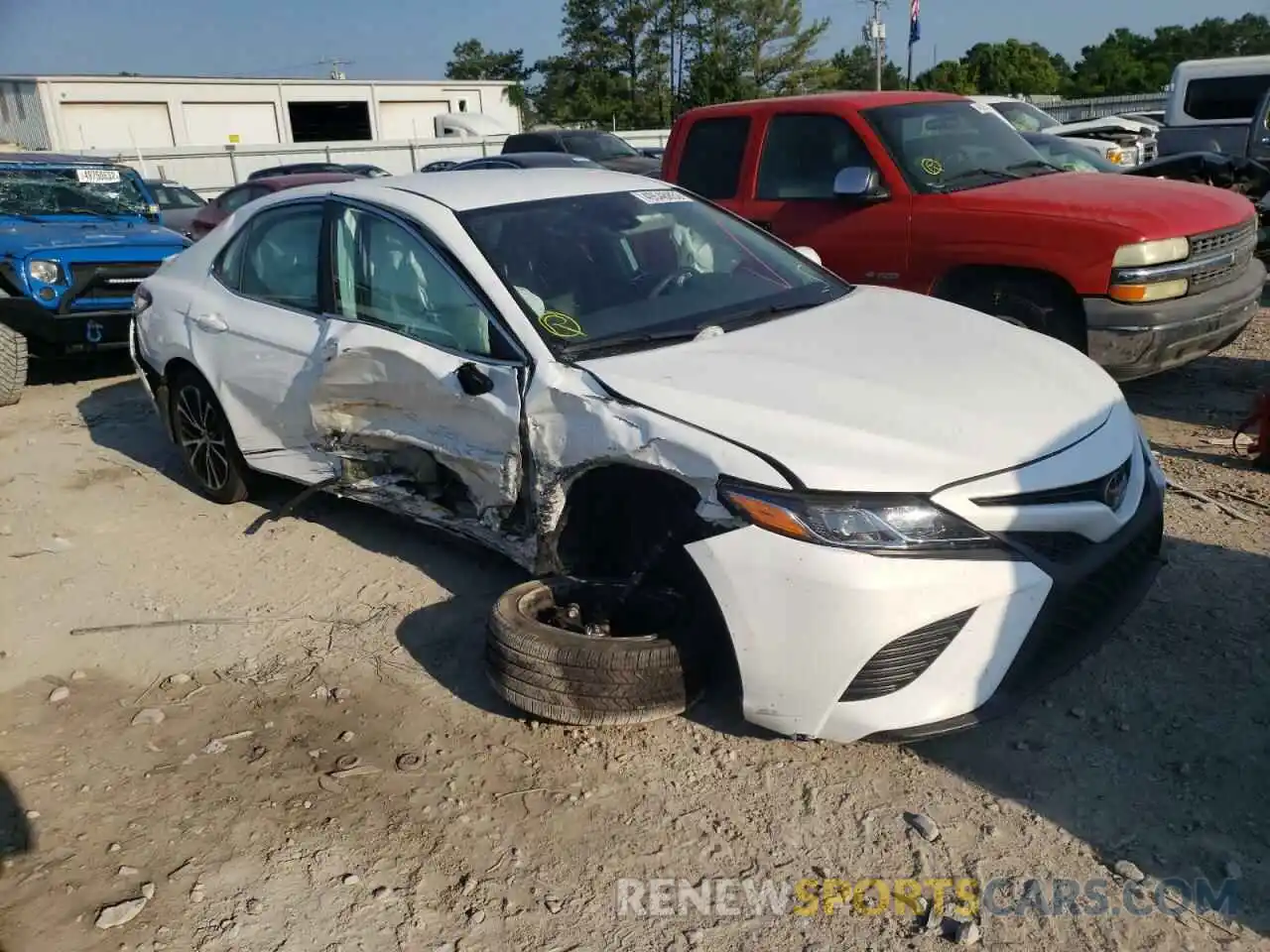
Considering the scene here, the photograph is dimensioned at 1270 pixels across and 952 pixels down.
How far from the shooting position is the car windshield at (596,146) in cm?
1978

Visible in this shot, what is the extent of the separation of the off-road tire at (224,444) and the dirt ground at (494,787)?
894 mm

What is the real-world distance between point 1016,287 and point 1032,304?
14 cm

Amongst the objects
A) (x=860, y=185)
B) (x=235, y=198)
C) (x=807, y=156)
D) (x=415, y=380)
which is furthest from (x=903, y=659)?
(x=235, y=198)

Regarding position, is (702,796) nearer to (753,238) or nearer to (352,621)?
(352,621)

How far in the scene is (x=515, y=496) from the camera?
145 inches

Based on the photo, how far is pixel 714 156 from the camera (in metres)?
7.18

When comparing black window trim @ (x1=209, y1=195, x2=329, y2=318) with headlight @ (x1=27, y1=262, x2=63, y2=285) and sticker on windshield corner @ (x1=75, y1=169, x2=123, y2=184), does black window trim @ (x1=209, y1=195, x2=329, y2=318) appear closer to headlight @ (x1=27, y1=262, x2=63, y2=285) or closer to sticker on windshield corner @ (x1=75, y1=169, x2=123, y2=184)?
headlight @ (x1=27, y1=262, x2=63, y2=285)

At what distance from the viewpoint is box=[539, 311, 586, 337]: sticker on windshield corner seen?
366 centimetres

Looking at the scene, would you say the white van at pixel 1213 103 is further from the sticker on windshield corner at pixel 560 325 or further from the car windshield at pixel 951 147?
the sticker on windshield corner at pixel 560 325

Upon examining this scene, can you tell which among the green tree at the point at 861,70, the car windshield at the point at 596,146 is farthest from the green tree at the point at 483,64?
the car windshield at the point at 596,146

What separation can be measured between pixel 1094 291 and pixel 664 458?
3451mm

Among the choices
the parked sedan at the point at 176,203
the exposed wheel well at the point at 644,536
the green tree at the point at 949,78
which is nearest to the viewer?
the exposed wheel well at the point at 644,536

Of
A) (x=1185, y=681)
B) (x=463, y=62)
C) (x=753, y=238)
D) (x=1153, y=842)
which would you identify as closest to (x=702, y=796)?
Answer: (x=1153, y=842)

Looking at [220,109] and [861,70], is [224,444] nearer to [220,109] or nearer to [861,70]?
[220,109]
